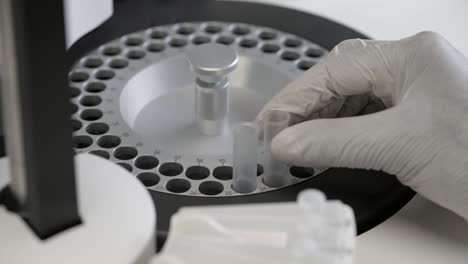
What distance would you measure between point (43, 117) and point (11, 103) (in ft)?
0.09

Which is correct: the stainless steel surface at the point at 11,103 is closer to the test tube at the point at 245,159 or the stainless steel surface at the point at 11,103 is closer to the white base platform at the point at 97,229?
the white base platform at the point at 97,229

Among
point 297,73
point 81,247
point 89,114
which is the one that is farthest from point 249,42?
point 81,247

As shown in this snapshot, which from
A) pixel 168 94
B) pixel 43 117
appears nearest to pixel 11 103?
pixel 43 117

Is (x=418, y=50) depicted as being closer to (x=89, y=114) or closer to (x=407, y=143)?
(x=407, y=143)

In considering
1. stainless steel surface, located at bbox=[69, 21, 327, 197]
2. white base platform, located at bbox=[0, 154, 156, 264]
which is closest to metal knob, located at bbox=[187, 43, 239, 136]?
stainless steel surface, located at bbox=[69, 21, 327, 197]

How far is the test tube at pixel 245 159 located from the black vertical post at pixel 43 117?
267 mm

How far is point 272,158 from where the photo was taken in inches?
30.2

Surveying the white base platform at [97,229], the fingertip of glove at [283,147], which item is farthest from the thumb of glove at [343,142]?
the white base platform at [97,229]

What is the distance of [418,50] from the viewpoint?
82 cm

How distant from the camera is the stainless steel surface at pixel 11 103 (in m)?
0.43

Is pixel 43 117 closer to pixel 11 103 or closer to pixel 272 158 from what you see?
pixel 11 103

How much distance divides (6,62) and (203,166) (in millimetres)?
356

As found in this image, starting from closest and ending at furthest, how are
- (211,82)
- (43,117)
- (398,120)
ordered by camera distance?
(43,117), (398,120), (211,82)

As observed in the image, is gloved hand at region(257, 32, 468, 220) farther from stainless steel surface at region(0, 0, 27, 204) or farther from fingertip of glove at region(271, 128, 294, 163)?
stainless steel surface at region(0, 0, 27, 204)
